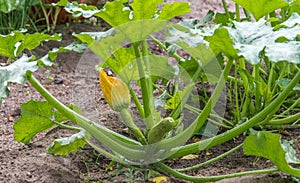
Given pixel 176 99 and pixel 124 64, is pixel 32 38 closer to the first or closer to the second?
pixel 124 64

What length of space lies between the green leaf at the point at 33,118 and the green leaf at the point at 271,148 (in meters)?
0.66

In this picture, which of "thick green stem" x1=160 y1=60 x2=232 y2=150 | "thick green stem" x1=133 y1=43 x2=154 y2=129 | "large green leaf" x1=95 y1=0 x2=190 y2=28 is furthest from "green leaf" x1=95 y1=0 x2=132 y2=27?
"thick green stem" x1=160 y1=60 x2=232 y2=150

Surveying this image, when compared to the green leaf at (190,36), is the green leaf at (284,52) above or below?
above

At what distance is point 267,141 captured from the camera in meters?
1.52

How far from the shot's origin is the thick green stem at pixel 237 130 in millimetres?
1588

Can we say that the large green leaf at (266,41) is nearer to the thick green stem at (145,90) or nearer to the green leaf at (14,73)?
the thick green stem at (145,90)

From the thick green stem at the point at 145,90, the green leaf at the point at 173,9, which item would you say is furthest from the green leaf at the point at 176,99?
the green leaf at the point at 173,9

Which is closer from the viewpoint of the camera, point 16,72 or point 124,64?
point 16,72

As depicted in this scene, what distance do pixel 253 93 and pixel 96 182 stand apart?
77 centimetres

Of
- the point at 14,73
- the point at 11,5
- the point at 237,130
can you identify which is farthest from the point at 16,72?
the point at 11,5

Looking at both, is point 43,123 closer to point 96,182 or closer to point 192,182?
point 96,182

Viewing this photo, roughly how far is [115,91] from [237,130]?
39 cm

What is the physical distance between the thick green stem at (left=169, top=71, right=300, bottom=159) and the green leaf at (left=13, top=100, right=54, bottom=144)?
43 centimetres

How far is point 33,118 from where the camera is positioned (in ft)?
5.92
